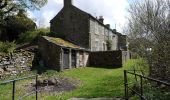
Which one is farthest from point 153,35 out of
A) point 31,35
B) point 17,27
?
point 17,27

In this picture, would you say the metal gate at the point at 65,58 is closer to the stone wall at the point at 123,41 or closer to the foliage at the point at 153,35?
the stone wall at the point at 123,41

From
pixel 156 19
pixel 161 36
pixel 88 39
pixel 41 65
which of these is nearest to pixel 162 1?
pixel 156 19

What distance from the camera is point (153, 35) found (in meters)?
16.4

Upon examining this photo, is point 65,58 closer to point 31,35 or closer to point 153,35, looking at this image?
point 31,35

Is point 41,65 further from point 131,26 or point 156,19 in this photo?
point 156,19

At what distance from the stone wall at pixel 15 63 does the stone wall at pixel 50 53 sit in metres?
2.75

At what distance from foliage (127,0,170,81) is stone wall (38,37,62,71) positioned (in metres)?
16.5

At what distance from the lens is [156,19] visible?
1655 cm

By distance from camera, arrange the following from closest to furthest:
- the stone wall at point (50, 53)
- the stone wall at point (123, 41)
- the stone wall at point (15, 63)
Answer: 1. the stone wall at point (123, 41)
2. the stone wall at point (15, 63)
3. the stone wall at point (50, 53)

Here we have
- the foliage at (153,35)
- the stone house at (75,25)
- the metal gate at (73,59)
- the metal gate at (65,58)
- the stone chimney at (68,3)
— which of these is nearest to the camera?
the foliage at (153,35)

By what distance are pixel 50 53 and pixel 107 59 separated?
12.1 metres

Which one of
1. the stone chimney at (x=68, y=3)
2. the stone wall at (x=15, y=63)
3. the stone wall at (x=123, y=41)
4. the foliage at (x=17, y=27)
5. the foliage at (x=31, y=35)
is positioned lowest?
the stone wall at (x=15, y=63)

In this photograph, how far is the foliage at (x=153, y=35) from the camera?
48.3 ft

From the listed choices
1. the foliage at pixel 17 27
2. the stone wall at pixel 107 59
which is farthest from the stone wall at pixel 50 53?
the foliage at pixel 17 27
